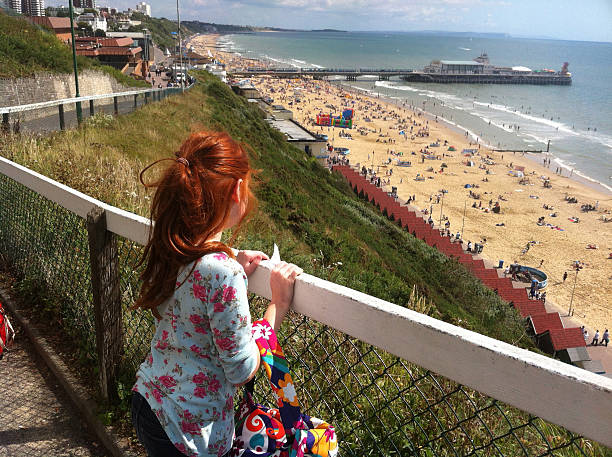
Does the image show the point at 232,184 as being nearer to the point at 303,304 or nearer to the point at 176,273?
the point at 176,273

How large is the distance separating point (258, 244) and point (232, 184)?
161 inches

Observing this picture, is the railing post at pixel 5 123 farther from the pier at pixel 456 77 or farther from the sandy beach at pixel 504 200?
the pier at pixel 456 77

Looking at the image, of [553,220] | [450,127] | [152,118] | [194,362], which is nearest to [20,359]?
[194,362]

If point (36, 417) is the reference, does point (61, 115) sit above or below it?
above

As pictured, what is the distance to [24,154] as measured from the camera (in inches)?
263

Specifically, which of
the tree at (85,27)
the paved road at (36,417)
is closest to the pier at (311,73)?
the tree at (85,27)

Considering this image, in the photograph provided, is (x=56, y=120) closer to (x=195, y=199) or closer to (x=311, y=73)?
(x=195, y=199)

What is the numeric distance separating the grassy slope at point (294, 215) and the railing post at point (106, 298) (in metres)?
1.08

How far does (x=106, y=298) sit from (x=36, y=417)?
84 cm

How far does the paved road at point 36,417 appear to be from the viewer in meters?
2.76

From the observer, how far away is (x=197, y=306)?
156cm

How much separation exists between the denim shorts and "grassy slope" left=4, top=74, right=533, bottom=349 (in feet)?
6.30

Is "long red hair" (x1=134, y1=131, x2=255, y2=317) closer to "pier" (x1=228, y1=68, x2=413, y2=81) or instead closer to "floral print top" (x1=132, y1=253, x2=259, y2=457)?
"floral print top" (x1=132, y1=253, x2=259, y2=457)

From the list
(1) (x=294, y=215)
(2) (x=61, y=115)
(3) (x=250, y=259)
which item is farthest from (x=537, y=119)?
(3) (x=250, y=259)
